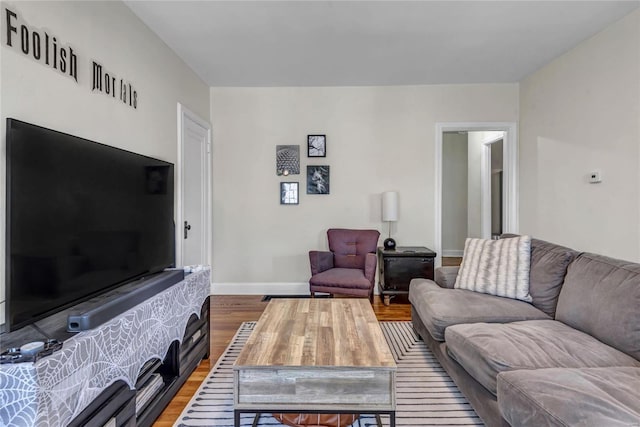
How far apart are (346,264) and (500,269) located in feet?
5.87

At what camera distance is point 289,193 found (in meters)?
4.23

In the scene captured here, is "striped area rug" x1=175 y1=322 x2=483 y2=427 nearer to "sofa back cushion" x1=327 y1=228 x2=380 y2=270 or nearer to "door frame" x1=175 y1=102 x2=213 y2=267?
"door frame" x1=175 y1=102 x2=213 y2=267

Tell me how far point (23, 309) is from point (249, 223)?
9.77 ft

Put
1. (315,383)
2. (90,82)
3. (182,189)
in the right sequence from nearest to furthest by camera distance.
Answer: (315,383), (90,82), (182,189)

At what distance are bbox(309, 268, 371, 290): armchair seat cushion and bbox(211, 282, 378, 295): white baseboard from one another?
2.49 ft

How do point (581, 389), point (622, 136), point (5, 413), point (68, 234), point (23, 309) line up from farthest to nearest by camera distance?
point (622, 136) < point (68, 234) < point (23, 309) < point (581, 389) < point (5, 413)

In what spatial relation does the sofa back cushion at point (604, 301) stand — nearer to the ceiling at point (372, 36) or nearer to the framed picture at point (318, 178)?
the ceiling at point (372, 36)

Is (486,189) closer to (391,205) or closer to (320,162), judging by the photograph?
(391,205)

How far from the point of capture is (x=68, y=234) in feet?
5.11

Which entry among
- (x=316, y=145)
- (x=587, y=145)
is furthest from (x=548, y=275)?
(x=316, y=145)

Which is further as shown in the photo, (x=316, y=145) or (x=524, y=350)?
(x=316, y=145)

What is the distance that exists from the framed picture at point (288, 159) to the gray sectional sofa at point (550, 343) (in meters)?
2.29

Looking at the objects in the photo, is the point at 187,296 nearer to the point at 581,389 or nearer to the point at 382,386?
the point at 382,386

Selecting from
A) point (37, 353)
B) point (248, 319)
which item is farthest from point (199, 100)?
point (37, 353)
